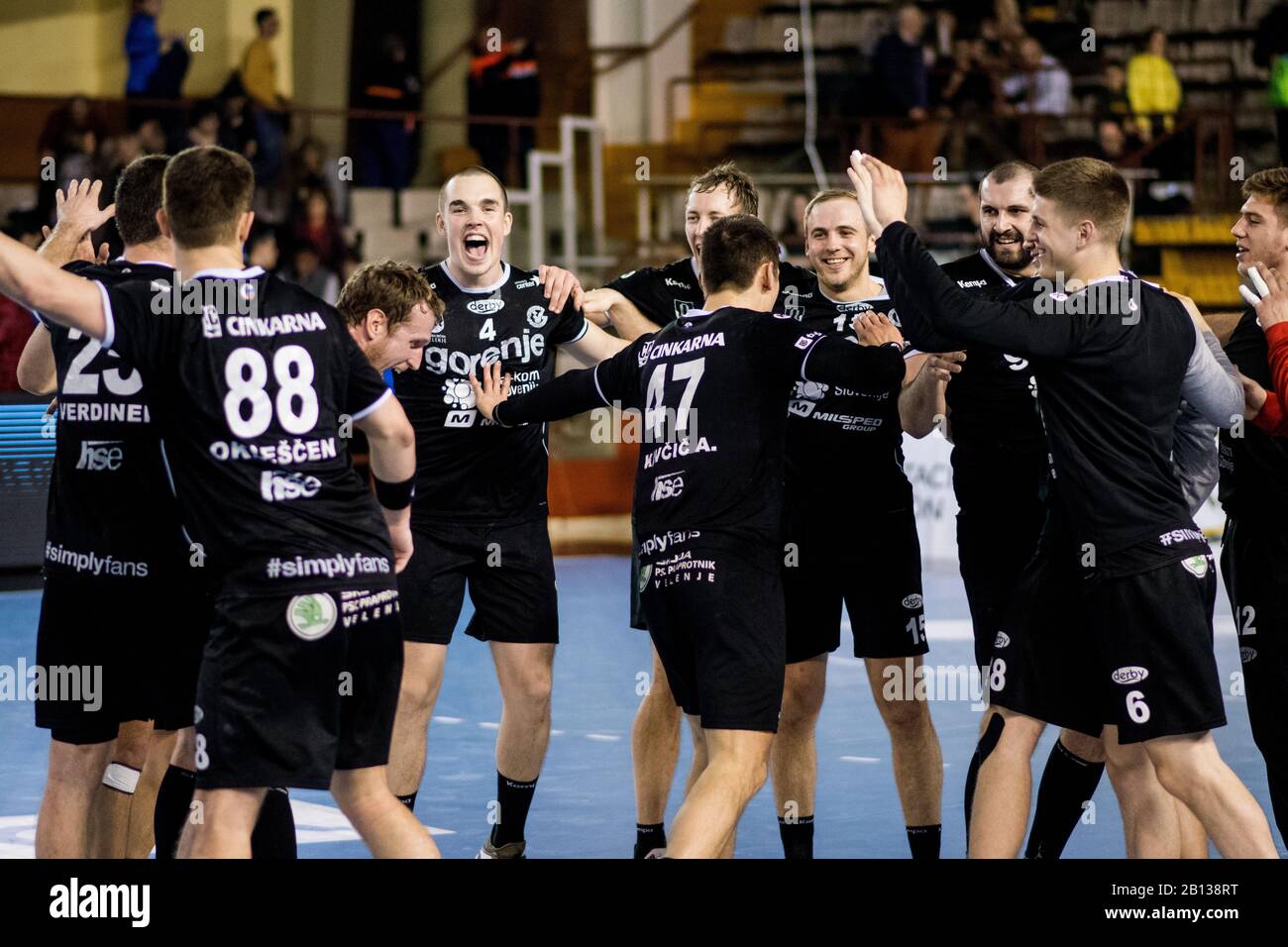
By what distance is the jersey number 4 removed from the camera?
485 centimetres

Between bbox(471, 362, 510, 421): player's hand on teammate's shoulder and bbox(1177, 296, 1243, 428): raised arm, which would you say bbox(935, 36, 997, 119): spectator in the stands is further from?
bbox(1177, 296, 1243, 428): raised arm

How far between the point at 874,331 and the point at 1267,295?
1293 mm

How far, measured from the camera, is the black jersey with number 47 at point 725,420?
227 inches

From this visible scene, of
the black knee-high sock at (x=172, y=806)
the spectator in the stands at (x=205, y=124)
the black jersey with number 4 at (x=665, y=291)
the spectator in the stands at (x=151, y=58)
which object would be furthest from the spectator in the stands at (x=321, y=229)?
the black knee-high sock at (x=172, y=806)

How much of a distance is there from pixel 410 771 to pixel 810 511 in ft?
5.93

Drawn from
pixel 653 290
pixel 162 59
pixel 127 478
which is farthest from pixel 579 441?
pixel 127 478

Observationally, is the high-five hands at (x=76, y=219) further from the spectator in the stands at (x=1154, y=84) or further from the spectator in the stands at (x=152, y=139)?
the spectator in the stands at (x=1154, y=84)

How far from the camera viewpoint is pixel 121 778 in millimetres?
5891

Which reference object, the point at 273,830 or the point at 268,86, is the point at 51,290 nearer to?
the point at 273,830

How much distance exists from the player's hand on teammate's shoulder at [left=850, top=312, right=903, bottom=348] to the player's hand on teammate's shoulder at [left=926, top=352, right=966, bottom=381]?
23 cm

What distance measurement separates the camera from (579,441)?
20594mm

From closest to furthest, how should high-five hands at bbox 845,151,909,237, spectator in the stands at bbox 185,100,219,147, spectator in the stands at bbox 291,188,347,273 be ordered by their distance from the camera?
1. high-five hands at bbox 845,151,909,237
2. spectator in the stands at bbox 185,100,219,147
3. spectator in the stands at bbox 291,188,347,273

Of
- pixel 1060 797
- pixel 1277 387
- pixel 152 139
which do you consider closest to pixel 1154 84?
pixel 152 139

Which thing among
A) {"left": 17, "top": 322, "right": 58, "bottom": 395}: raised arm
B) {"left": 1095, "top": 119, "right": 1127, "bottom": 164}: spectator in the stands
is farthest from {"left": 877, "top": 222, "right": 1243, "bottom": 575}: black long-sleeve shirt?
{"left": 1095, "top": 119, "right": 1127, "bottom": 164}: spectator in the stands
